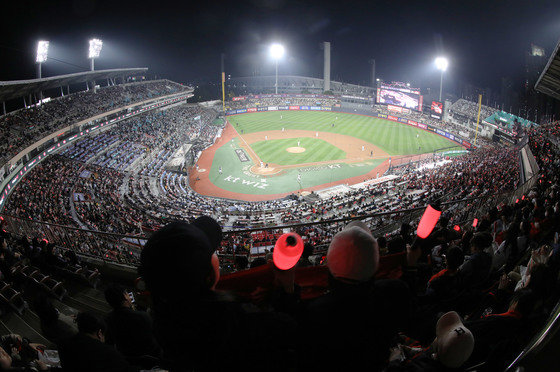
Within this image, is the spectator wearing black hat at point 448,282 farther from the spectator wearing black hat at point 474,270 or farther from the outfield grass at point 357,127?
the outfield grass at point 357,127

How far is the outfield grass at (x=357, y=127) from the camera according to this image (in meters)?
41.7

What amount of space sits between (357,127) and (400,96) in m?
12.3

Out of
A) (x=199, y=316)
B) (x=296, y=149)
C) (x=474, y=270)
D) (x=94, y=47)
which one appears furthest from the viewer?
(x=94, y=47)

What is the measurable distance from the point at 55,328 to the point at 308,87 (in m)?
78.4

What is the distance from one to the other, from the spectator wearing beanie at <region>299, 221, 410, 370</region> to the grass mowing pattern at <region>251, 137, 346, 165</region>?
34.3 meters

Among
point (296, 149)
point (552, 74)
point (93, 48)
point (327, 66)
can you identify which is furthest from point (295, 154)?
point (327, 66)

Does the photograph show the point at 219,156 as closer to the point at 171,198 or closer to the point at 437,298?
the point at 171,198

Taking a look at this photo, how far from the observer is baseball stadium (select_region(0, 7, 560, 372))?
1786mm

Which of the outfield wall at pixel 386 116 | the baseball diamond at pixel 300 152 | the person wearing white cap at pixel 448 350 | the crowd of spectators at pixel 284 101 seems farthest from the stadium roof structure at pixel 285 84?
the person wearing white cap at pixel 448 350

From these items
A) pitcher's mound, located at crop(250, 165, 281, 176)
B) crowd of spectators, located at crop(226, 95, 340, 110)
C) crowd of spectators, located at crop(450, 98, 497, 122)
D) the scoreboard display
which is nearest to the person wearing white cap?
pitcher's mound, located at crop(250, 165, 281, 176)

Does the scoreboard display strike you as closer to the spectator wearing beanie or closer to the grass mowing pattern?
the grass mowing pattern

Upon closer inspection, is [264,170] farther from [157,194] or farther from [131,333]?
[131,333]

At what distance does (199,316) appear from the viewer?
5.32 ft

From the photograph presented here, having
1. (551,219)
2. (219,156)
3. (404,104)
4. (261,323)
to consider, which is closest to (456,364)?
(261,323)
